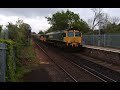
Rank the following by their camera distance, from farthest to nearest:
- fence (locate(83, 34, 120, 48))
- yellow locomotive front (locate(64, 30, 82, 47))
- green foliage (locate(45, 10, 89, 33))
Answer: green foliage (locate(45, 10, 89, 33)), yellow locomotive front (locate(64, 30, 82, 47)), fence (locate(83, 34, 120, 48))

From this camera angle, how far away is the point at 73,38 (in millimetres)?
35656

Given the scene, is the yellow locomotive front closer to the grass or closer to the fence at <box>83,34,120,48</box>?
the fence at <box>83,34,120,48</box>

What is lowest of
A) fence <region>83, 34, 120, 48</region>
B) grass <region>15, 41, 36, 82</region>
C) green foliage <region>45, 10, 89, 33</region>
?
grass <region>15, 41, 36, 82</region>

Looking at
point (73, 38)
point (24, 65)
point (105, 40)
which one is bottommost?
point (24, 65)

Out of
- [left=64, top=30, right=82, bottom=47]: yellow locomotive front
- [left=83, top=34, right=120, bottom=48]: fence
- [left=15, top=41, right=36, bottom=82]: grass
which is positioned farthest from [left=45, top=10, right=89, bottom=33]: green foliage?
[left=15, top=41, right=36, bottom=82]: grass

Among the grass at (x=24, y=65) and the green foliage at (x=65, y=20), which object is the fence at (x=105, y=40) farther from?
the green foliage at (x=65, y=20)

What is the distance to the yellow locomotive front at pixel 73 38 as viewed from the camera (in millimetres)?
34969

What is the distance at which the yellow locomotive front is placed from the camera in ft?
115

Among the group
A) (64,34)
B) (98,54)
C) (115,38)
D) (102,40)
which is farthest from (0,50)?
(102,40)

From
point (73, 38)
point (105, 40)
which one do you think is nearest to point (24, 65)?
point (73, 38)

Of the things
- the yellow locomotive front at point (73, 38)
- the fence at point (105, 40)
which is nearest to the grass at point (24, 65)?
the fence at point (105, 40)

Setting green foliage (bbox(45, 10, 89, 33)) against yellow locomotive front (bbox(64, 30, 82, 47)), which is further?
green foliage (bbox(45, 10, 89, 33))

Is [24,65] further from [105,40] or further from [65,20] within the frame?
[65,20]
